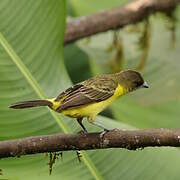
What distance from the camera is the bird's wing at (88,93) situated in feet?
8.89

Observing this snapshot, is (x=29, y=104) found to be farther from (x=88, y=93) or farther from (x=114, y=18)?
(x=114, y=18)

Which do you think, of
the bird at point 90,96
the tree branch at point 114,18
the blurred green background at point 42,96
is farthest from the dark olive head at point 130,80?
the tree branch at point 114,18

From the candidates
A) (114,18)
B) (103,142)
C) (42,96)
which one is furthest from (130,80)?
(114,18)

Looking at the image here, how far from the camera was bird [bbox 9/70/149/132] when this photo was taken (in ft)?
8.80

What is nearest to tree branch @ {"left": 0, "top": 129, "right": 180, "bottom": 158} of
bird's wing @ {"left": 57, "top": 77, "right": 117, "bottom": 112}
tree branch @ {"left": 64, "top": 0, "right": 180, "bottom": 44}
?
bird's wing @ {"left": 57, "top": 77, "right": 117, "bottom": 112}

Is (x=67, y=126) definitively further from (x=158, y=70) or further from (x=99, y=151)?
(x=158, y=70)

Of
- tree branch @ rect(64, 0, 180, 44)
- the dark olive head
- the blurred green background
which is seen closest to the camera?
the dark olive head

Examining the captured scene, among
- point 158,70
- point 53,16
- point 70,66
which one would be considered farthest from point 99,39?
point 53,16

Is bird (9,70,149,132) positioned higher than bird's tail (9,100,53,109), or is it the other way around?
bird's tail (9,100,53,109)

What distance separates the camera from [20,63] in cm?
329

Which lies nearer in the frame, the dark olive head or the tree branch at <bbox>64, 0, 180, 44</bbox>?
the dark olive head

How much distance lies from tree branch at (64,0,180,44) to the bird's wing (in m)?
1.65

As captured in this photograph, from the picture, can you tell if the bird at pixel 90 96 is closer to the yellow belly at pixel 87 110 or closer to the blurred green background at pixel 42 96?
the yellow belly at pixel 87 110

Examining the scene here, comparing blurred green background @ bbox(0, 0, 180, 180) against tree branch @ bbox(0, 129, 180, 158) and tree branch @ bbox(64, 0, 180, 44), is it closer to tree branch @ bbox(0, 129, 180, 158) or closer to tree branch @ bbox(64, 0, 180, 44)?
tree branch @ bbox(0, 129, 180, 158)
